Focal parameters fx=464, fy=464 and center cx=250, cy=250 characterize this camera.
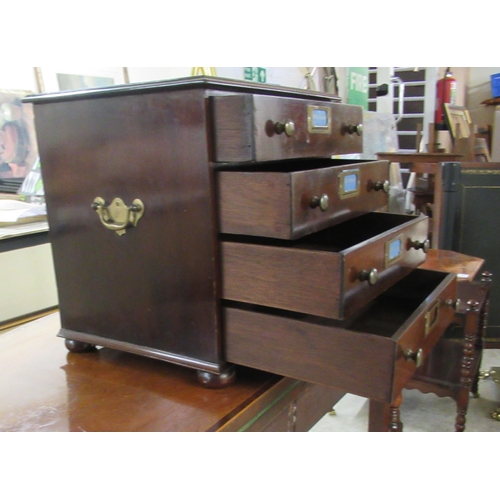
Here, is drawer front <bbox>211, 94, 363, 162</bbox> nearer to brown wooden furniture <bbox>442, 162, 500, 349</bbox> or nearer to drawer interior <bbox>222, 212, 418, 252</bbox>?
drawer interior <bbox>222, 212, 418, 252</bbox>

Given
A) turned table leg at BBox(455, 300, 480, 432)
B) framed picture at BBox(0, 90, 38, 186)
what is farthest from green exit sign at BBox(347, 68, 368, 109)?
framed picture at BBox(0, 90, 38, 186)

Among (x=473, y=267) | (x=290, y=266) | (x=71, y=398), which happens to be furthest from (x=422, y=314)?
(x=473, y=267)

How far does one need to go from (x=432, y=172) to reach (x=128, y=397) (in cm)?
231

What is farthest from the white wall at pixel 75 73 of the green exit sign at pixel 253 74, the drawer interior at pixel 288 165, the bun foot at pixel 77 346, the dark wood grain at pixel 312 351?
the dark wood grain at pixel 312 351

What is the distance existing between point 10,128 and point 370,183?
1436 mm

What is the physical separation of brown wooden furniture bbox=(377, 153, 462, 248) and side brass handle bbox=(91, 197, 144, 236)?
1920mm

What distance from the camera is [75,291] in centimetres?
75

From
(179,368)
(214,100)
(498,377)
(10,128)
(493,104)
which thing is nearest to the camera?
(214,100)

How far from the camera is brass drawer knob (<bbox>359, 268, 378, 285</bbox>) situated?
583mm

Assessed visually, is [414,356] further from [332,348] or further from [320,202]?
[320,202]

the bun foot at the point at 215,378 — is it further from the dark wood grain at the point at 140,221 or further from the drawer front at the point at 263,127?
the drawer front at the point at 263,127

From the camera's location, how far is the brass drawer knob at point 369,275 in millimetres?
583

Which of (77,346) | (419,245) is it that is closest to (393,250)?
(419,245)

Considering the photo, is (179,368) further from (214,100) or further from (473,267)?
(473,267)
